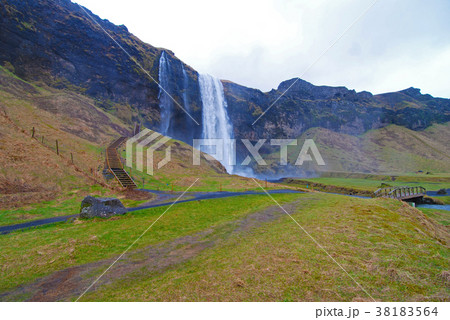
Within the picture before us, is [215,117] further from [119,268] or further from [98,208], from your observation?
[119,268]

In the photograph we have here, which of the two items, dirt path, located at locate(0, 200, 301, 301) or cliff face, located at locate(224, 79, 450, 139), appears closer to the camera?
dirt path, located at locate(0, 200, 301, 301)

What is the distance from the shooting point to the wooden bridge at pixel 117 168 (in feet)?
84.5

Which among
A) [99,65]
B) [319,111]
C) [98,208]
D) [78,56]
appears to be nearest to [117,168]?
[98,208]

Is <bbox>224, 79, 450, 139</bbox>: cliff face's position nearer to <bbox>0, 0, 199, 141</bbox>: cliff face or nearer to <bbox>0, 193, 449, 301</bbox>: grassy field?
<bbox>0, 0, 199, 141</bbox>: cliff face

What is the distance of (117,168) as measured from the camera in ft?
94.8

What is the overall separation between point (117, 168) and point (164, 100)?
4798cm

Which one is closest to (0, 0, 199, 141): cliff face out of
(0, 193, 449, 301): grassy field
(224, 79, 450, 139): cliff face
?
(224, 79, 450, 139): cliff face

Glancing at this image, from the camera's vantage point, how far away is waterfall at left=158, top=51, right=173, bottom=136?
230 ft

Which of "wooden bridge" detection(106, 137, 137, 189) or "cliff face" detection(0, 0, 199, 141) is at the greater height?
"cliff face" detection(0, 0, 199, 141)

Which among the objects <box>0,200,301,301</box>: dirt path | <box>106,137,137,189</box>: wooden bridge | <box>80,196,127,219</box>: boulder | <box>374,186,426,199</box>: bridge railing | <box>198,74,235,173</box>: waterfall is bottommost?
<box>374,186,426,199</box>: bridge railing

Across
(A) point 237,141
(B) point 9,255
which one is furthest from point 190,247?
(A) point 237,141

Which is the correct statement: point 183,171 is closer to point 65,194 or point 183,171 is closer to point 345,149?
point 65,194

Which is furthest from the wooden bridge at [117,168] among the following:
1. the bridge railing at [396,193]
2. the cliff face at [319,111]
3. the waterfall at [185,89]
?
the cliff face at [319,111]

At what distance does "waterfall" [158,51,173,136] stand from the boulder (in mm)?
54325
